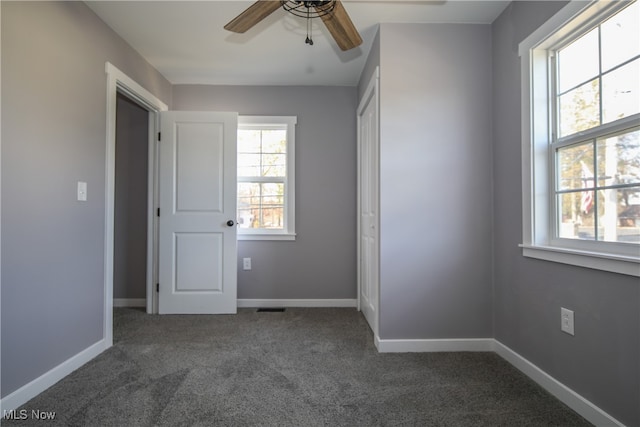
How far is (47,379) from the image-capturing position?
1.83 metres

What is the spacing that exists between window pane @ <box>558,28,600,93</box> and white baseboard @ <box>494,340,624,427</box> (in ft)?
5.27

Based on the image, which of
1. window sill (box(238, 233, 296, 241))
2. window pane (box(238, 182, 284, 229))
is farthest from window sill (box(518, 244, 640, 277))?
window pane (box(238, 182, 284, 229))

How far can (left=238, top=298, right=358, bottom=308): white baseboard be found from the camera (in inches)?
137

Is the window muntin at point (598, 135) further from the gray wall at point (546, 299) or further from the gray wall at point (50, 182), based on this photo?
the gray wall at point (50, 182)

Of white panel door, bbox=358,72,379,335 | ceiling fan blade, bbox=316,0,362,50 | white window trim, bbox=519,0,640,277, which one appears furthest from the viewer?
white panel door, bbox=358,72,379,335

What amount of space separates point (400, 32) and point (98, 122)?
2.23 meters

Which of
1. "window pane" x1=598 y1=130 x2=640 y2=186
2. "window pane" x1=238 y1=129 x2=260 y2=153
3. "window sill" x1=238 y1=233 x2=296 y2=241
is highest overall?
"window pane" x1=238 y1=129 x2=260 y2=153

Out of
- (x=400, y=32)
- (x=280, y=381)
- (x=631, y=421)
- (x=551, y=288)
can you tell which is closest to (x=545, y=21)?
(x=400, y=32)

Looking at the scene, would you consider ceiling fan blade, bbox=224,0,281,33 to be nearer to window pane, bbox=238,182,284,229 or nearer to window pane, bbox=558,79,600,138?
window pane, bbox=558,79,600,138

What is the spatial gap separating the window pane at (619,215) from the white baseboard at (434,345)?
3.72 feet

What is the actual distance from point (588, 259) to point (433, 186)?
1015 millimetres

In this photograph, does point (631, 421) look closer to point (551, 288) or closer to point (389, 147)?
point (551, 288)

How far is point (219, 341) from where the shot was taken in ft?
8.22

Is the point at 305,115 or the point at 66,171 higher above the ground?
the point at 305,115
